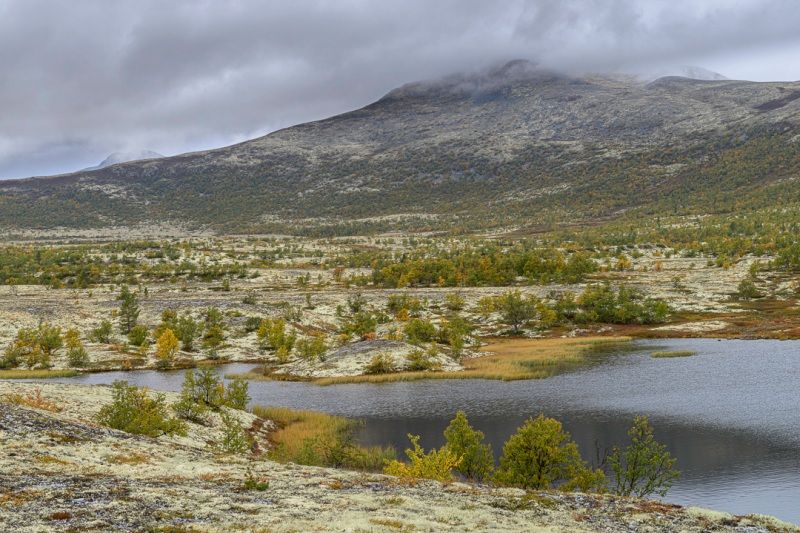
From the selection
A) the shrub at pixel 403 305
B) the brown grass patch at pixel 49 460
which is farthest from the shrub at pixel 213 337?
the brown grass patch at pixel 49 460

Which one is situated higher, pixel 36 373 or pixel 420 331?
pixel 36 373

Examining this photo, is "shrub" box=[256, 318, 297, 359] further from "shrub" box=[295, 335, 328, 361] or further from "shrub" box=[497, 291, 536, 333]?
"shrub" box=[497, 291, 536, 333]

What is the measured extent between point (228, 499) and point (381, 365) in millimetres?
57107

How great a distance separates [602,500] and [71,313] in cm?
10268

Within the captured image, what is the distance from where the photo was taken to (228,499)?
19.5 metres

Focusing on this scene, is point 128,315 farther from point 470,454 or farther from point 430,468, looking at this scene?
point 430,468

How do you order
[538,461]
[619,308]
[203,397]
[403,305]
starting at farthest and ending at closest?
[403,305] < [619,308] < [203,397] < [538,461]

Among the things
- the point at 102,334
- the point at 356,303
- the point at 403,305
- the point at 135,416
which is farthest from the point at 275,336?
the point at 135,416

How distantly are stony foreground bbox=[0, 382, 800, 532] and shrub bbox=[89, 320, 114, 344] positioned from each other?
2752 inches

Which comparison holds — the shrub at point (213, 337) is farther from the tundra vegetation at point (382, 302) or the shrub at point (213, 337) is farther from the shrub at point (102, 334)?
the shrub at point (102, 334)

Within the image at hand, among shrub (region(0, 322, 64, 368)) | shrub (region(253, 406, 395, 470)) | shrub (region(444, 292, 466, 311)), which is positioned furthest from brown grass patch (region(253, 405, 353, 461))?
shrub (region(444, 292, 466, 311))

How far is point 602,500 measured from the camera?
73.6 ft

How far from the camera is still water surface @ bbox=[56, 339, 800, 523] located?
34.9 meters

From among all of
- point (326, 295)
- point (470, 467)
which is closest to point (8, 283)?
point (326, 295)
